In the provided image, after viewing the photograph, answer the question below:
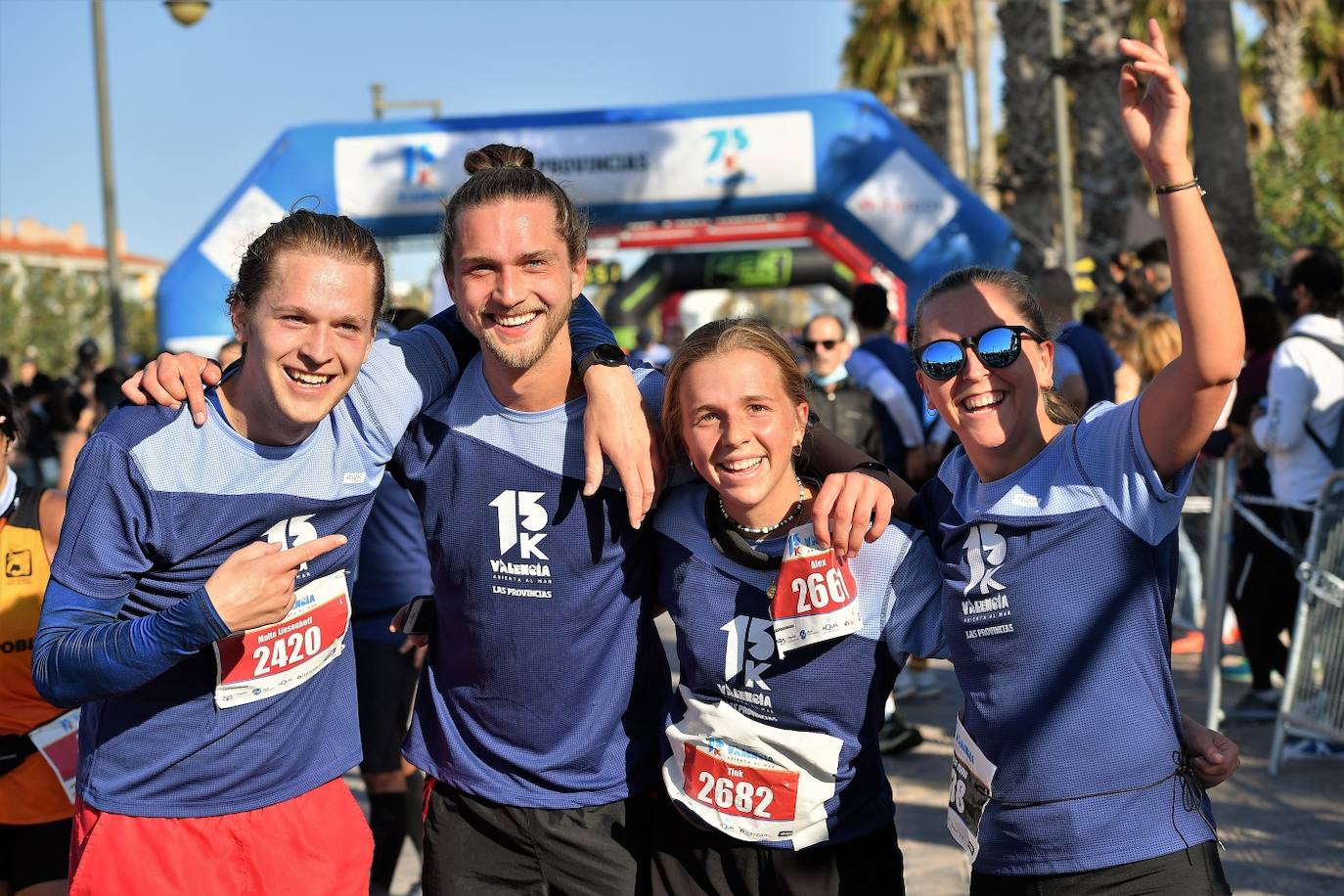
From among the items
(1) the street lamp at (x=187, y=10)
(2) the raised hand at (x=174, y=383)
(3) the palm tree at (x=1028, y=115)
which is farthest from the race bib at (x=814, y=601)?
(3) the palm tree at (x=1028, y=115)

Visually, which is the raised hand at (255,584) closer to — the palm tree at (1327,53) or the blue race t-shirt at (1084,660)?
the blue race t-shirt at (1084,660)

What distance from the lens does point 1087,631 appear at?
2.45 meters

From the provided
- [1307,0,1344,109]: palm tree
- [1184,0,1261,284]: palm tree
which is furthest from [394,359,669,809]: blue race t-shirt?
[1307,0,1344,109]: palm tree

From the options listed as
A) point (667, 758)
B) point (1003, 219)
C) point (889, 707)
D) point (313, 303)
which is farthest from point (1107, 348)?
point (1003, 219)

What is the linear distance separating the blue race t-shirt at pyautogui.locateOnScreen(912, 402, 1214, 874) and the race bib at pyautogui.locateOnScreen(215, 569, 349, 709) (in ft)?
4.12

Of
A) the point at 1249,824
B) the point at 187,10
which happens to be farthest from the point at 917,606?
the point at 187,10

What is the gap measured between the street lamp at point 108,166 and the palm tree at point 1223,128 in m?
9.20

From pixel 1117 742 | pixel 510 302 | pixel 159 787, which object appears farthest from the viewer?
pixel 510 302

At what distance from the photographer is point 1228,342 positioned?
228cm

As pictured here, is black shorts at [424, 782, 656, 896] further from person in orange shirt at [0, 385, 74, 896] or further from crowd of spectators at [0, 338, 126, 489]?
crowd of spectators at [0, 338, 126, 489]

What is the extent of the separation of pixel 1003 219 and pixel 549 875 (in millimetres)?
12723

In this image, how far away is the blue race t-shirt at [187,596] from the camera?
95.0 inches

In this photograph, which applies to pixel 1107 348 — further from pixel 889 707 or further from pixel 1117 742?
pixel 1117 742

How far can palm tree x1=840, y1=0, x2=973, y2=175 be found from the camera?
2744cm
